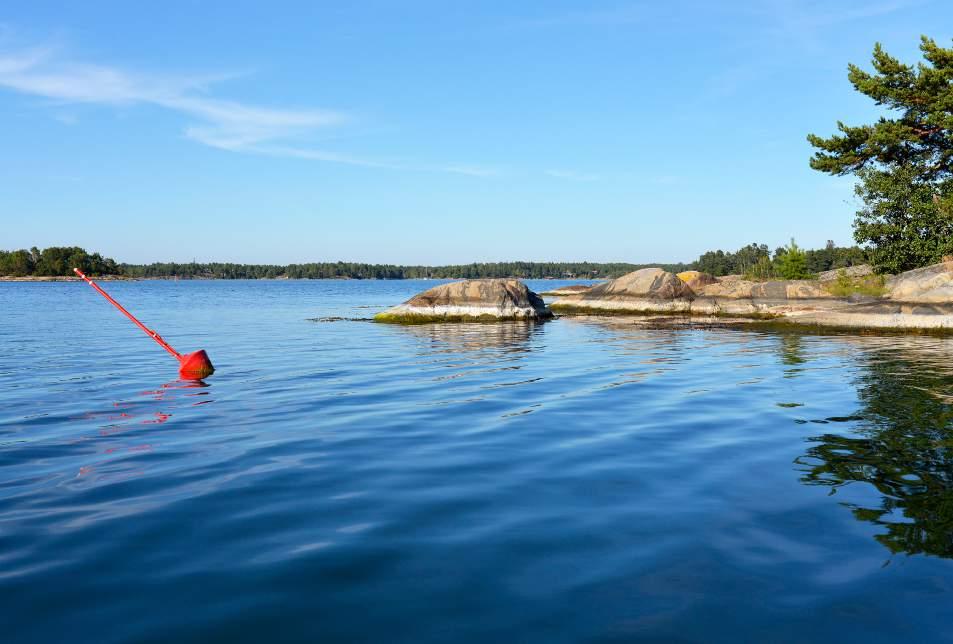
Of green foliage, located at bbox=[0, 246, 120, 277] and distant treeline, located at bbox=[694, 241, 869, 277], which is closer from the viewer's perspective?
distant treeline, located at bbox=[694, 241, 869, 277]

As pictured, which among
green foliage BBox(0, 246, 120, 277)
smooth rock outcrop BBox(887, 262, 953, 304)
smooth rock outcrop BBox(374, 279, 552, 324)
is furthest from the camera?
green foliage BBox(0, 246, 120, 277)

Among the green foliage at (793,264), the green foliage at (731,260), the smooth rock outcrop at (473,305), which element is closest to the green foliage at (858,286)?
the smooth rock outcrop at (473,305)

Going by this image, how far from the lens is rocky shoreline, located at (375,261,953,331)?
26266 mm

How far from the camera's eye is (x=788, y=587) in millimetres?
4562

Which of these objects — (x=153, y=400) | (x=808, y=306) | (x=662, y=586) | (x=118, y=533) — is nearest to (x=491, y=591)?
(x=662, y=586)

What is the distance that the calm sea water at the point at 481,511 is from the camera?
167 inches

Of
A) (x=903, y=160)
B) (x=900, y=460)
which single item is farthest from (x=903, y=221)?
(x=900, y=460)

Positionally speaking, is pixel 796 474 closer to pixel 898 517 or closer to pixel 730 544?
pixel 898 517

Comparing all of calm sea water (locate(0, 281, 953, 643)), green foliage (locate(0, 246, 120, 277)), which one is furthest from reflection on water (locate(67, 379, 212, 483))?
green foliage (locate(0, 246, 120, 277))

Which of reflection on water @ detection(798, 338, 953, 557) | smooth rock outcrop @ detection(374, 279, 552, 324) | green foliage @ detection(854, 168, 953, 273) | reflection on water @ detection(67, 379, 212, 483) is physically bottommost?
reflection on water @ detection(67, 379, 212, 483)

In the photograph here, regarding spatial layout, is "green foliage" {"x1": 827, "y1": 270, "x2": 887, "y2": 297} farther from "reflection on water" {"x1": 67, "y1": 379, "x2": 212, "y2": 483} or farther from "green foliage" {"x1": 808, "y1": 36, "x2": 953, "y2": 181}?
"reflection on water" {"x1": 67, "y1": 379, "x2": 212, "y2": 483}

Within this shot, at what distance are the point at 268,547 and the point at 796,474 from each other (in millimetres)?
5366

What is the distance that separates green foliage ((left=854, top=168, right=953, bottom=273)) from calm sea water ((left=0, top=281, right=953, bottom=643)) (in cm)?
1999

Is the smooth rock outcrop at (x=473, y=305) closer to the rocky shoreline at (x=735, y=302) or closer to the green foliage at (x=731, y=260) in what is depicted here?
the rocky shoreline at (x=735, y=302)
